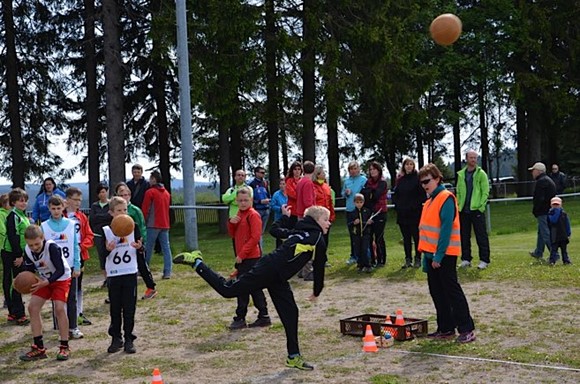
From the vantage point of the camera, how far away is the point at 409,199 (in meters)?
14.1

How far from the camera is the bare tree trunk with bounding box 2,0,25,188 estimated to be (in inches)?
1250

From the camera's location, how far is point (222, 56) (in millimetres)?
25406

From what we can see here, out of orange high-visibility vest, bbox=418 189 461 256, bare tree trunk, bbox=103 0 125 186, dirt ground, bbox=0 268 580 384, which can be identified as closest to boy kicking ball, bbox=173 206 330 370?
dirt ground, bbox=0 268 580 384

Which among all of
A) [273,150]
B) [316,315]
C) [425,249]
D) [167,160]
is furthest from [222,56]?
[425,249]

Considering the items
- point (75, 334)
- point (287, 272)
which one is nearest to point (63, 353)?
point (75, 334)

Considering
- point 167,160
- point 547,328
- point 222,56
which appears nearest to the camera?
point 547,328

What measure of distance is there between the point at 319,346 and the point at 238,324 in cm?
164

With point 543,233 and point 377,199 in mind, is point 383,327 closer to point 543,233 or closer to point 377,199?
point 377,199

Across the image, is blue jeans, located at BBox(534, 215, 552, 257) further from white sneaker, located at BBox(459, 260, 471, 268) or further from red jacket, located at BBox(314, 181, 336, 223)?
red jacket, located at BBox(314, 181, 336, 223)

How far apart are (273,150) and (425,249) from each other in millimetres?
23062

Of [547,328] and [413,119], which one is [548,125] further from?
[547,328]

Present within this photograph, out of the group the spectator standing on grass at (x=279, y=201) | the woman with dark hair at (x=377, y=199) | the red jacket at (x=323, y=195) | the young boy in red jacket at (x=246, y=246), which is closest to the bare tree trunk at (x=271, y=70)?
the spectator standing on grass at (x=279, y=201)

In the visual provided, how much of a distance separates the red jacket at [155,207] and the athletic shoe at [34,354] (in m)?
5.92

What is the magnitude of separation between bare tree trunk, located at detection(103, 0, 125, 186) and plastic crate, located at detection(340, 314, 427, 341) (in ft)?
54.5
